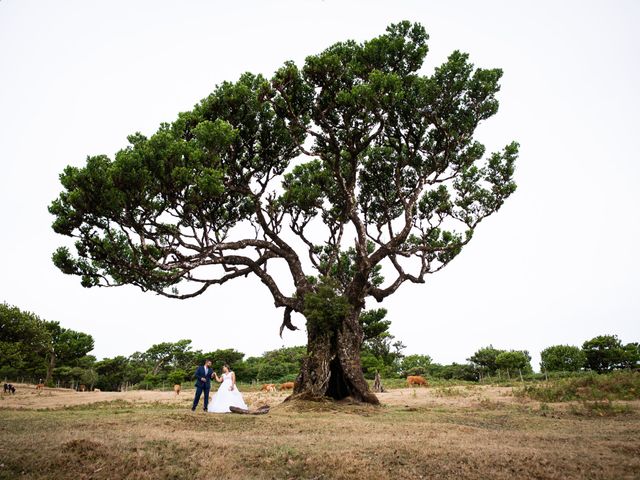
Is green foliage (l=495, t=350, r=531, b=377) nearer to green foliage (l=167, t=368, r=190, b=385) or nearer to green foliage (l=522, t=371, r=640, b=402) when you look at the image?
green foliage (l=522, t=371, r=640, b=402)

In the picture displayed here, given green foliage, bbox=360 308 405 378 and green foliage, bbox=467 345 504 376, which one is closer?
green foliage, bbox=360 308 405 378

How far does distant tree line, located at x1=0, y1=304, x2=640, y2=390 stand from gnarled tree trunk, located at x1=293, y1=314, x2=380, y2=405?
43.7ft

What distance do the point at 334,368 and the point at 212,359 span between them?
4457 centimetres

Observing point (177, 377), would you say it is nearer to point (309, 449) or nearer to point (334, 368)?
point (334, 368)

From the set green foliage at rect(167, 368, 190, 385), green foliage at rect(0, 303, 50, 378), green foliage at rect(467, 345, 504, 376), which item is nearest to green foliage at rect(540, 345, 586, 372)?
green foliage at rect(467, 345, 504, 376)

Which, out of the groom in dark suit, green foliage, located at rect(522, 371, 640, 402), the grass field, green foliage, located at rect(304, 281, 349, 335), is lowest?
the grass field

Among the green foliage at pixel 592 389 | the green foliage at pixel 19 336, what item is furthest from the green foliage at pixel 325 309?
the green foliage at pixel 19 336

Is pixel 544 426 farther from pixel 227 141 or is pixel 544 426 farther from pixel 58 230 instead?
pixel 58 230

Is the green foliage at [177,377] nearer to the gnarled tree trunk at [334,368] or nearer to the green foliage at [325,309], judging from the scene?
the gnarled tree trunk at [334,368]

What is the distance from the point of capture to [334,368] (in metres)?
18.6

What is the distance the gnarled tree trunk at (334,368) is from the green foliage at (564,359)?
33.2 metres

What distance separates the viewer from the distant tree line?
42.4 meters

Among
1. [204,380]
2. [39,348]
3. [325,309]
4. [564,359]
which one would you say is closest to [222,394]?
[204,380]

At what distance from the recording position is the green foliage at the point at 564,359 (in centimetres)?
4344
